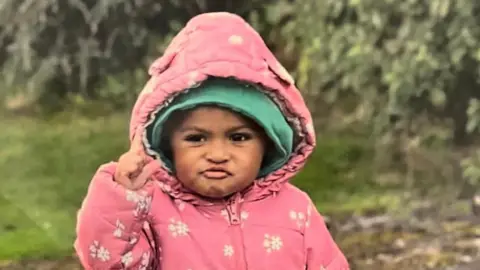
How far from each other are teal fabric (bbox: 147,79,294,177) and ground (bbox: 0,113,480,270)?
0.75m

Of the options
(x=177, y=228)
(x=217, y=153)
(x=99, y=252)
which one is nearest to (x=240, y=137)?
(x=217, y=153)

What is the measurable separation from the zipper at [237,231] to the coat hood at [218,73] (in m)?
0.03

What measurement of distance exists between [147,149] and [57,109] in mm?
838

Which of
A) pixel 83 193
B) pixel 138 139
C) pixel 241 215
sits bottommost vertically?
pixel 83 193

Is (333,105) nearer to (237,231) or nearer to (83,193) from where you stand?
(83,193)

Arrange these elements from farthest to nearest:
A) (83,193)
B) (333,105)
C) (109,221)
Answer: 1. (333,105)
2. (83,193)
3. (109,221)

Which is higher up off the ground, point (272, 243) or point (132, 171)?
point (132, 171)

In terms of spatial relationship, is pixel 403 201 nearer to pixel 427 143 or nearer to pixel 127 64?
pixel 427 143

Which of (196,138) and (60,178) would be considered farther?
(60,178)

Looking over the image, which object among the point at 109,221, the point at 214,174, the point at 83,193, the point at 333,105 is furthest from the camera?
the point at 333,105

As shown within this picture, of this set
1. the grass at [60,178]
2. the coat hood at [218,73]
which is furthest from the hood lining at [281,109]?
the grass at [60,178]

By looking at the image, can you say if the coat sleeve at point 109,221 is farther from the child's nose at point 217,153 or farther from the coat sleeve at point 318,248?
the coat sleeve at point 318,248

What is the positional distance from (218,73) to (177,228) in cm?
23

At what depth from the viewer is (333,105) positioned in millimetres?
2168
